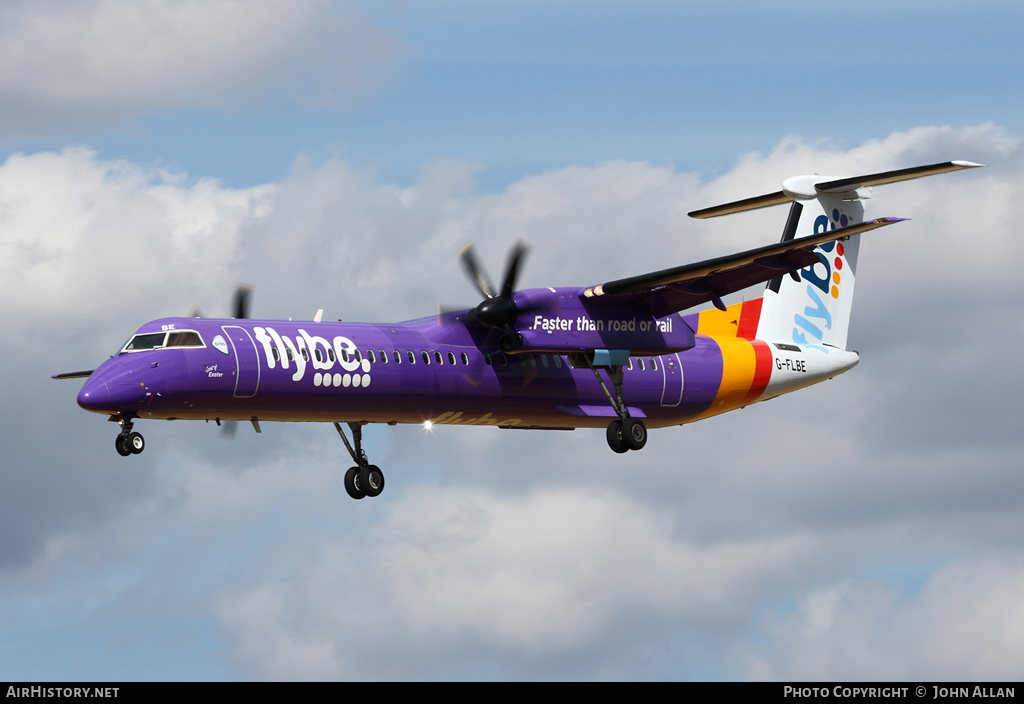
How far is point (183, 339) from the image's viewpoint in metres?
26.6

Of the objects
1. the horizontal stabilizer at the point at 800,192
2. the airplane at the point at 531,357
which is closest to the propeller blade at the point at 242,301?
the airplane at the point at 531,357

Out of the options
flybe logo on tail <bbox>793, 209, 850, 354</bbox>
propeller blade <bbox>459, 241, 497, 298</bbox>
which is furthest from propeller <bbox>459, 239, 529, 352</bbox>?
flybe logo on tail <bbox>793, 209, 850, 354</bbox>

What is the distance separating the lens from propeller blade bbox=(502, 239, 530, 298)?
29.7m

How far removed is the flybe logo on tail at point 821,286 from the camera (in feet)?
120

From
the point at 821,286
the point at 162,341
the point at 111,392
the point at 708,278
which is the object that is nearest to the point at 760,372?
the point at 821,286

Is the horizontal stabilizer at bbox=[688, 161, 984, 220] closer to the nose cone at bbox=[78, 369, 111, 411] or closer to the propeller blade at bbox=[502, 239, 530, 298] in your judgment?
the propeller blade at bbox=[502, 239, 530, 298]

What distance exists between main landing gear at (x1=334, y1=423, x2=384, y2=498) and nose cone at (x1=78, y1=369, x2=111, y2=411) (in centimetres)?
696

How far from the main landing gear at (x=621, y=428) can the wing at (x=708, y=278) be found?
6.20 ft

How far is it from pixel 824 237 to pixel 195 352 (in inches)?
522

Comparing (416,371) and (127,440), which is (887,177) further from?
(127,440)

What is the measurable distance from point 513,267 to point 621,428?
4842mm

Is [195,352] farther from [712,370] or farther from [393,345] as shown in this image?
[712,370]
